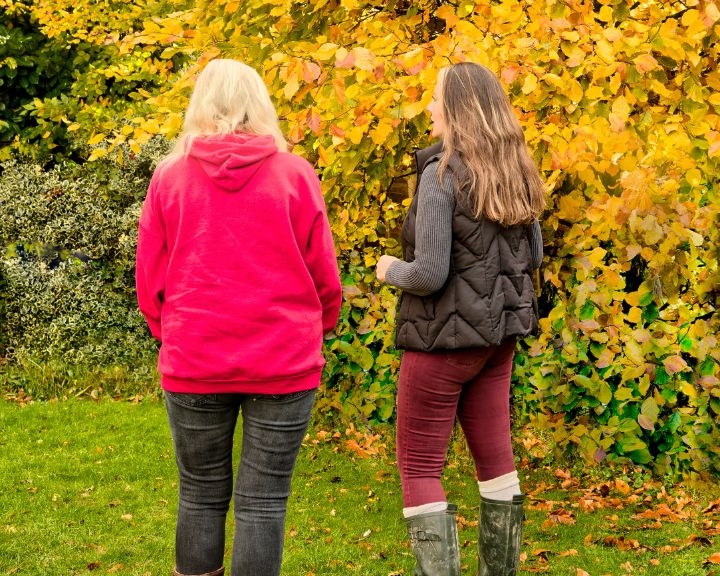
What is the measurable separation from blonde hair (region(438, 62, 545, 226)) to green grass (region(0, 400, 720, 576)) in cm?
176

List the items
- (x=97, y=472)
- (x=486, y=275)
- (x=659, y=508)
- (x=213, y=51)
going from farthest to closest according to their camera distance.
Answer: (x=97, y=472) < (x=659, y=508) < (x=213, y=51) < (x=486, y=275)

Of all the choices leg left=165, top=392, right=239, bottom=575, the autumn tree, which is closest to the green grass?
the autumn tree

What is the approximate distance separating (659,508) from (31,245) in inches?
232

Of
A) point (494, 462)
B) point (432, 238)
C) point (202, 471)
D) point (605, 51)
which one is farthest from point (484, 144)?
point (202, 471)

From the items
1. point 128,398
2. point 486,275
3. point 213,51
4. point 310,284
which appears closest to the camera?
point 310,284

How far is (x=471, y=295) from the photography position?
110 inches

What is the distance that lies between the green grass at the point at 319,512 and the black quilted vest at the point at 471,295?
143 cm

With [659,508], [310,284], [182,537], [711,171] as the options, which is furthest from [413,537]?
[659,508]

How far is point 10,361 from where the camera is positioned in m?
7.91

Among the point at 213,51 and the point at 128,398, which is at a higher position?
the point at 213,51

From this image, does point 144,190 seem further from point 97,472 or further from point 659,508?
point 659,508

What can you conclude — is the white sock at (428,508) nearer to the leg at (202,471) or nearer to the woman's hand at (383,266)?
the leg at (202,471)

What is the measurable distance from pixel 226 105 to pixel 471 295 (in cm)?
94

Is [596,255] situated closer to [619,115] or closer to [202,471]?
[619,115]
